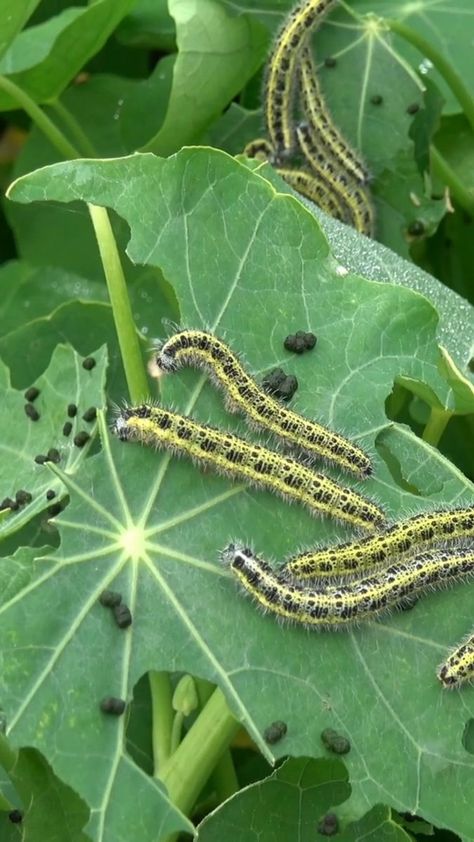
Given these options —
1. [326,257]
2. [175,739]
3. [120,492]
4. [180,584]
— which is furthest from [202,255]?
[175,739]

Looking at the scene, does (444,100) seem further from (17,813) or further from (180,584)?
(17,813)

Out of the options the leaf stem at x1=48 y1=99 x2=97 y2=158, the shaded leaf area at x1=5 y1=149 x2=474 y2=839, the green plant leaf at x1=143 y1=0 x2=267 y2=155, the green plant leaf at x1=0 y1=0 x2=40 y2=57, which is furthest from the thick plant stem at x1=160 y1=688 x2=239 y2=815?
the leaf stem at x1=48 y1=99 x2=97 y2=158

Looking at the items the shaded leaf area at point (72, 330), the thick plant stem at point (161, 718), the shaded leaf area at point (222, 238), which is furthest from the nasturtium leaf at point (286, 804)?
the shaded leaf area at point (72, 330)

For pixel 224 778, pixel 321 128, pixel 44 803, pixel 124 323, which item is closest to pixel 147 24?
pixel 321 128

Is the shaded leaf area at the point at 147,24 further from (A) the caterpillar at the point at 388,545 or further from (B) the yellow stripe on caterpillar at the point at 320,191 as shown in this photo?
(A) the caterpillar at the point at 388,545

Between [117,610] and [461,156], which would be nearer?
[117,610]

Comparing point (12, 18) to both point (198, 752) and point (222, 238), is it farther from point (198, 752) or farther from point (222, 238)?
point (198, 752)
